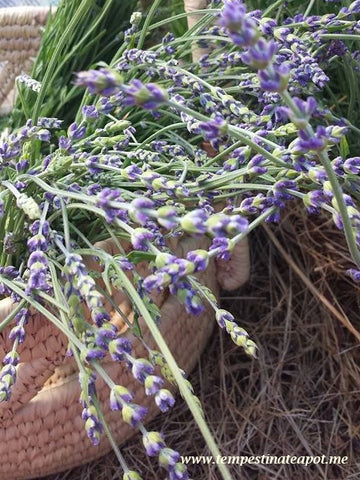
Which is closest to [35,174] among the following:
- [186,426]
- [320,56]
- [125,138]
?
[125,138]

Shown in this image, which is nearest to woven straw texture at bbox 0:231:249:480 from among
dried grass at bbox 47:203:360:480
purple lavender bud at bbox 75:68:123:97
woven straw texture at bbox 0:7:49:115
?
dried grass at bbox 47:203:360:480

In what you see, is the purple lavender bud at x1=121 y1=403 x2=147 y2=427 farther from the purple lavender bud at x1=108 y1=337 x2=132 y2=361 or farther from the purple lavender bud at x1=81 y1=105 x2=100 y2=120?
the purple lavender bud at x1=81 y1=105 x2=100 y2=120

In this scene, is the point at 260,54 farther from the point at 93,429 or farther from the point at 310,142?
the point at 93,429

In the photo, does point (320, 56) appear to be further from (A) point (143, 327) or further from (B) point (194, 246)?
(A) point (143, 327)

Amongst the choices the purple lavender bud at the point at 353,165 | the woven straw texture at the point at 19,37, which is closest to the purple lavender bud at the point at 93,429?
the purple lavender bud at the point at 353,165

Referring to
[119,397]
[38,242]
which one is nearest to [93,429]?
[119,397]

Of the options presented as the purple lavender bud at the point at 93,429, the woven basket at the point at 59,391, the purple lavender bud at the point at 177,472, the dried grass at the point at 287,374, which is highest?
the purple lavender bud at the point at 93,429

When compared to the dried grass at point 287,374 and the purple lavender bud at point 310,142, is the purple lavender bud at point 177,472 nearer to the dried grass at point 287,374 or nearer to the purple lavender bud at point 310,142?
the purple lavender bud at point 310,142

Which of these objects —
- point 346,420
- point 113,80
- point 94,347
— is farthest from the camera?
point 346,420
